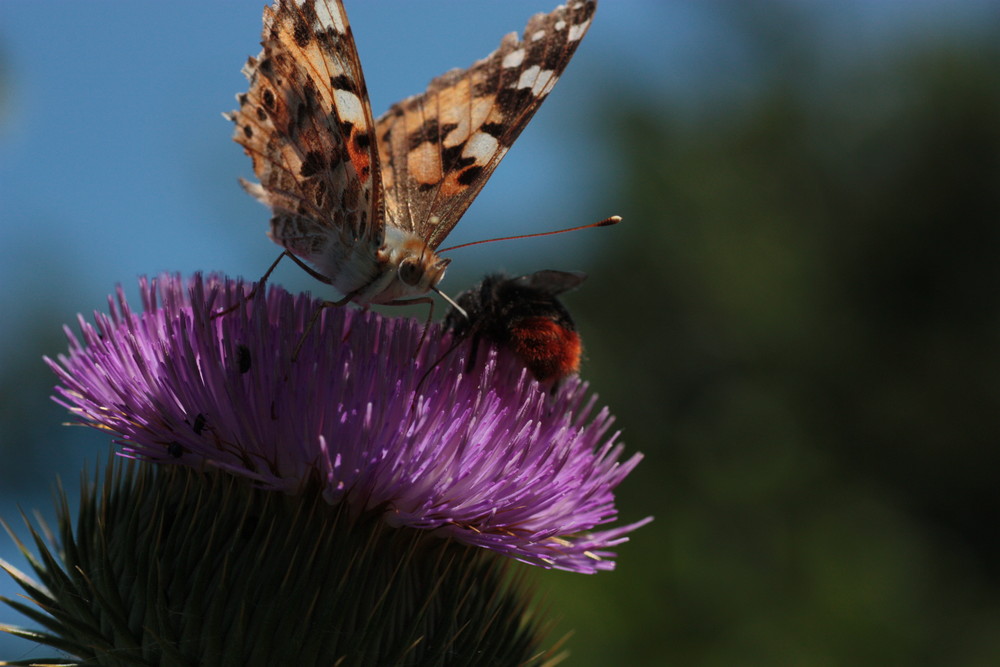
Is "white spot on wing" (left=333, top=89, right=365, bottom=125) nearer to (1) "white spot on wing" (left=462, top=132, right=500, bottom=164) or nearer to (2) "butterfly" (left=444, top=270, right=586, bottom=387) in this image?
(1) "white spot on wing" (left=462, top=132, right=500, bottom=164)

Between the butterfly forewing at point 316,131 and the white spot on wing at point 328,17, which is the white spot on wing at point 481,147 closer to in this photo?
the butterfly forewing at point 316,131

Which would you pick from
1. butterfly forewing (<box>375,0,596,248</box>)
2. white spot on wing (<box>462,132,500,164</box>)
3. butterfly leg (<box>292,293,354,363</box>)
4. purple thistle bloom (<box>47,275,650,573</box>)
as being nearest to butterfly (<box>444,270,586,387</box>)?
purple thistle bloom (<box>47,275,650,573</box>)

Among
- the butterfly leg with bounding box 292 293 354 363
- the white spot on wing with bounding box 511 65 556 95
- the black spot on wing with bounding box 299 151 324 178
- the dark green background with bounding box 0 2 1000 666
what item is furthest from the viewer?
the dark green background with bounding box 0 2 1000 666

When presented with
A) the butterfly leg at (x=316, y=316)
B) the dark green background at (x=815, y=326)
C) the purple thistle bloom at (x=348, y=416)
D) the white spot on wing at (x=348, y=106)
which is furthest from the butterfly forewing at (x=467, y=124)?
the dark green background at (x=815, y=326)

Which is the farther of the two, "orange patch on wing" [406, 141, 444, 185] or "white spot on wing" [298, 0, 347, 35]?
"orange patch on wing" [406, 141, 444, 185]

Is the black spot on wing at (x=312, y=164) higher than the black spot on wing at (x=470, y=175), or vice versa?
the black spot on wing at (x=470, y=175)

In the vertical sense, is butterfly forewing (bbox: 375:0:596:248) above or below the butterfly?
above

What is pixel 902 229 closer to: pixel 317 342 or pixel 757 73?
pixel 757 73

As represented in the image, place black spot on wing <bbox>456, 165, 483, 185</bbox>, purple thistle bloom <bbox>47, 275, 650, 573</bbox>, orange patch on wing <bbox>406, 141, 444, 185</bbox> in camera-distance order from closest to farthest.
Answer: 1. purple thistle bloom <bbox>47, 275, 650, 573</bbox>
2. black spot on wing <bbox>456, 165, 483, 185</bbox>
3. orange patch on wing <bbox>406, 141, 444, 185</bbox>
